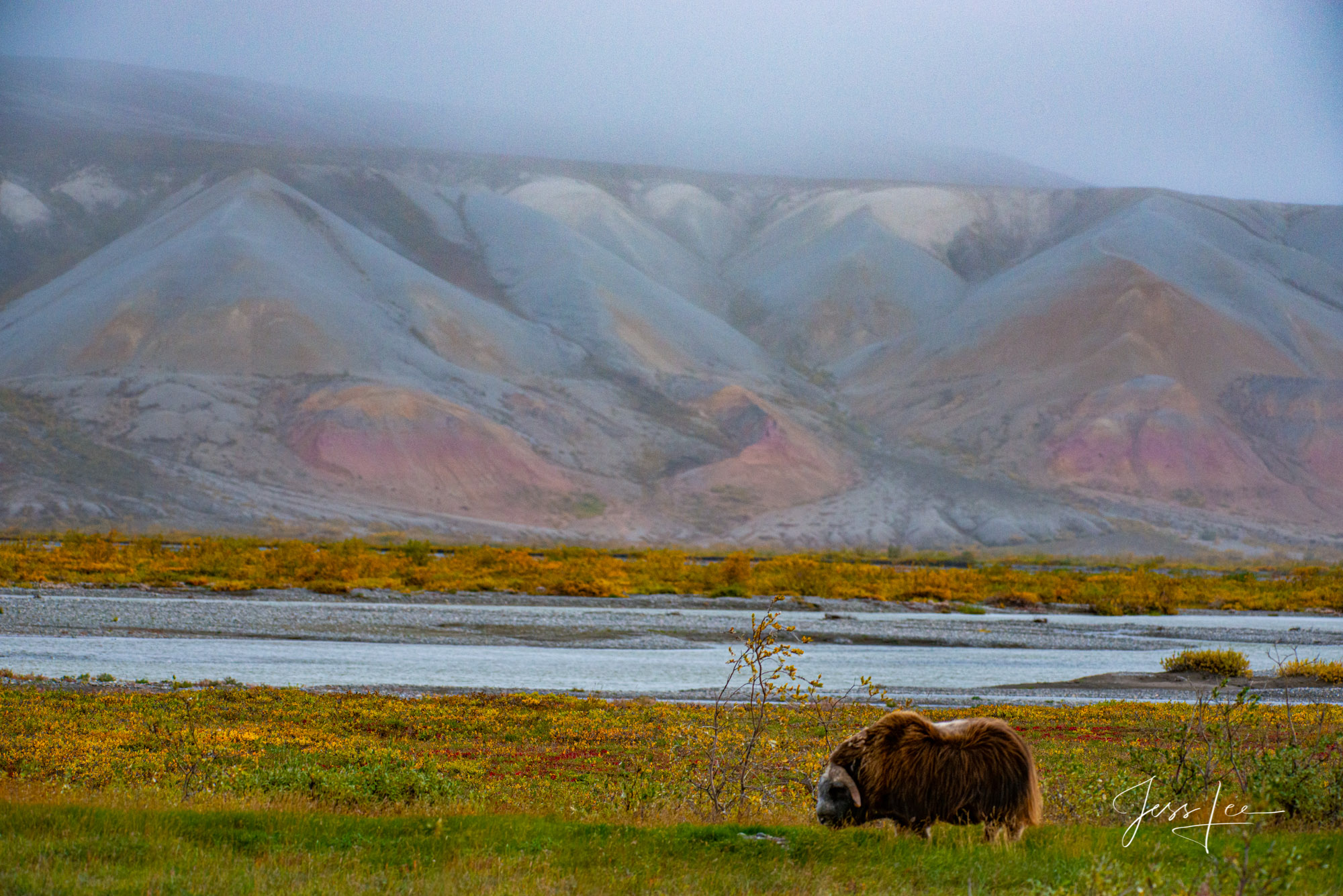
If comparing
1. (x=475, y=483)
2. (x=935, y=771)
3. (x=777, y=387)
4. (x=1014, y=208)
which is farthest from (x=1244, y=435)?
(x=935, y=771)

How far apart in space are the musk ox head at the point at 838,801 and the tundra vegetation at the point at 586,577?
3751 cm

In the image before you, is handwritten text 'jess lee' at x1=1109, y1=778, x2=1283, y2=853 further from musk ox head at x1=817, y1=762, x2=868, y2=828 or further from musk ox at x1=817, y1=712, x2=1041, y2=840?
musk ox head at x1=817, y1=762, x2=868, y2=828

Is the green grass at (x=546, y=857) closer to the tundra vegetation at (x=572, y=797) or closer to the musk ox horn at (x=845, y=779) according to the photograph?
the tundra vegetation at (x=572, y=797)

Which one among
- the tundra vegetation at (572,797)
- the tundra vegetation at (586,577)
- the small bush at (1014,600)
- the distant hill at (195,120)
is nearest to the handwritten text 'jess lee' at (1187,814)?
the tundra vegetation at (572,797)

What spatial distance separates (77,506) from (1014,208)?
114 m

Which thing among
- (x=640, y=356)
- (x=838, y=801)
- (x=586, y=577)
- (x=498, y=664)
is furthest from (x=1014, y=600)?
(x=640, y=356)

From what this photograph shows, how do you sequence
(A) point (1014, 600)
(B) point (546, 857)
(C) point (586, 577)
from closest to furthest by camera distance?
1. (B) point (546, 857)
2. (C) point (586, 577)
3. (A) point (1014, 600)

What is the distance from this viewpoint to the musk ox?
7.05m

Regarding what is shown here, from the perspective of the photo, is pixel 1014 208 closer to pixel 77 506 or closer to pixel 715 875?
pixel 77 506

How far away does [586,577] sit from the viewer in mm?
49469

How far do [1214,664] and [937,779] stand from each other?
20500 millimetres

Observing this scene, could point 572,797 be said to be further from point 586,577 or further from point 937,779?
point 586,577

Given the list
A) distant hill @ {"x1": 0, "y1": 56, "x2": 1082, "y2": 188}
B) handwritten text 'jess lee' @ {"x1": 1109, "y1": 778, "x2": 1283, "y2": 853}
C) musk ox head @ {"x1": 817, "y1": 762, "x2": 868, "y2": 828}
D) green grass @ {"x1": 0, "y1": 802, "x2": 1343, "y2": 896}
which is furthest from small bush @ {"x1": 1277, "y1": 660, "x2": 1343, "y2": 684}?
distant hill @ {"x1": 0, "y1": 56, "x2": 1082, "y2": 188}

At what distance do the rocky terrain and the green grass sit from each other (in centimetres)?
7312
